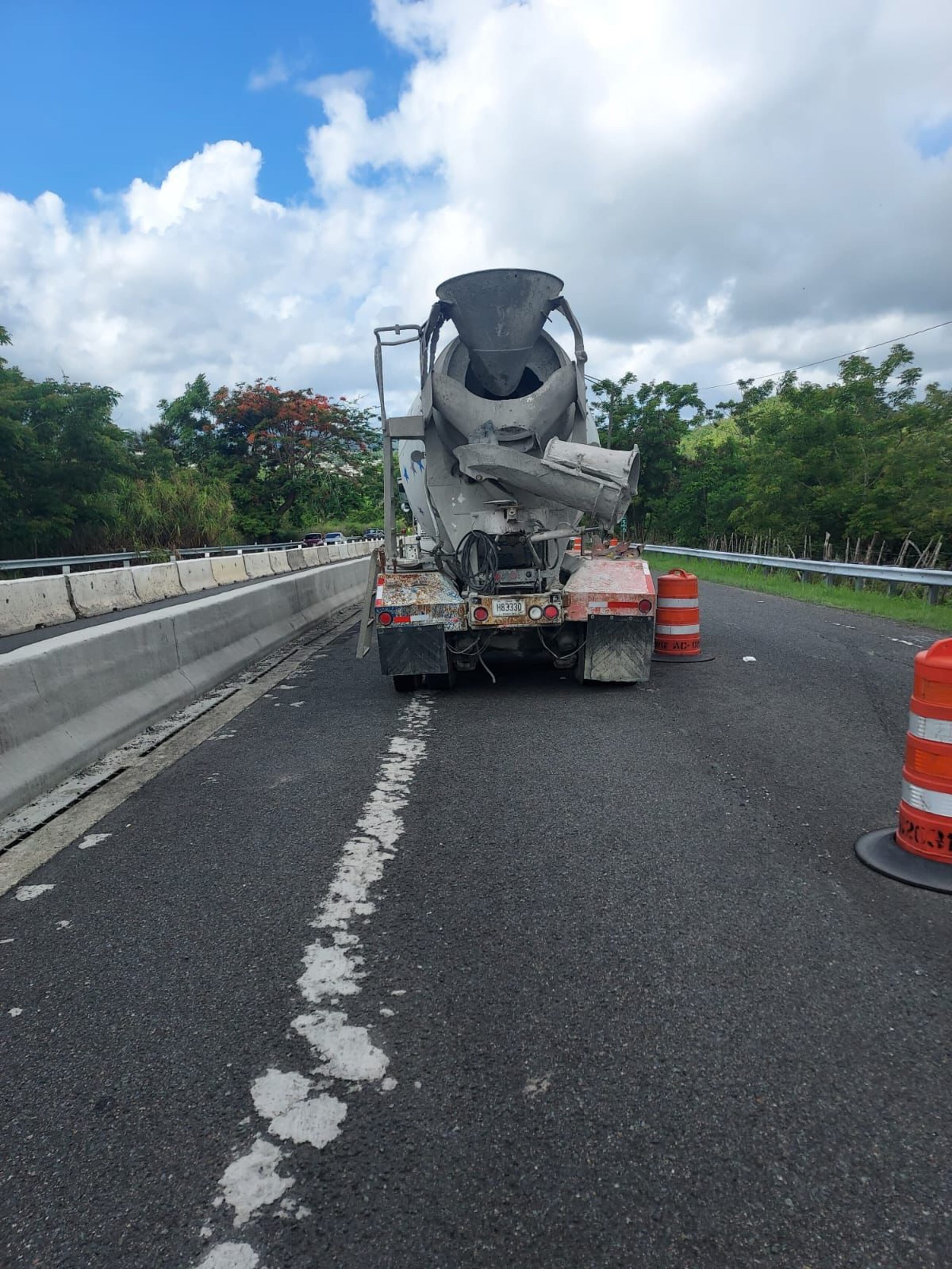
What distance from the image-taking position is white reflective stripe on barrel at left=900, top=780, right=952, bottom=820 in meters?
3.89

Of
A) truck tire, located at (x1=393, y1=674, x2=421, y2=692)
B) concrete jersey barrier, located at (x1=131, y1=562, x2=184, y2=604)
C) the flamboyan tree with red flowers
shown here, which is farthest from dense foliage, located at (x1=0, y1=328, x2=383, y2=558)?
truck tire, located at (x1=393, y1=674, x2=421, y2=692)

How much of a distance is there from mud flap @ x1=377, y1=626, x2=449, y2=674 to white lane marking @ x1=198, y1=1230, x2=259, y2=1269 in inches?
232

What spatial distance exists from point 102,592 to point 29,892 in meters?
14.9

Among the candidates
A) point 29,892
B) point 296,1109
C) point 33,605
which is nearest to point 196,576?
point 33,605

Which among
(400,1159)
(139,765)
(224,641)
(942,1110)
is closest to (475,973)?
(400,1159)

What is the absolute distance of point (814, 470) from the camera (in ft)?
110

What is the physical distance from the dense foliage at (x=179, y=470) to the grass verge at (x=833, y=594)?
59.1 ft

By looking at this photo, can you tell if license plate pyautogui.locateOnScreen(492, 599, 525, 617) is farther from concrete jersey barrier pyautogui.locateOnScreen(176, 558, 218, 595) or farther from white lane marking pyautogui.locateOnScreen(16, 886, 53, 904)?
concrete jersey barrier pyautogui.locateOnScreen(176, 558, 218, 595)

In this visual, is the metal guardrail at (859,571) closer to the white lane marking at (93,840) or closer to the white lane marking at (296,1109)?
the white lane marking at (93,840)

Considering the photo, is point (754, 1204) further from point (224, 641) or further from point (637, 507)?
point (637, 507)

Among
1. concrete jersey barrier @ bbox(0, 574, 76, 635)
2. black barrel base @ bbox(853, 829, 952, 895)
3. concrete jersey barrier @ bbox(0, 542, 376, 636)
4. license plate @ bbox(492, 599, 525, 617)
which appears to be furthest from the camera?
concrete jersey barrier @ bbox(0, 542, 376, 636)

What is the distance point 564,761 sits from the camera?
18.6ft

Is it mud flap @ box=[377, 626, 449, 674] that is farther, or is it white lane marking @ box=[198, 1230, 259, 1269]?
mud flap @ box=[377, 626, 449, 674]

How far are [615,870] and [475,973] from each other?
1.06 meters
